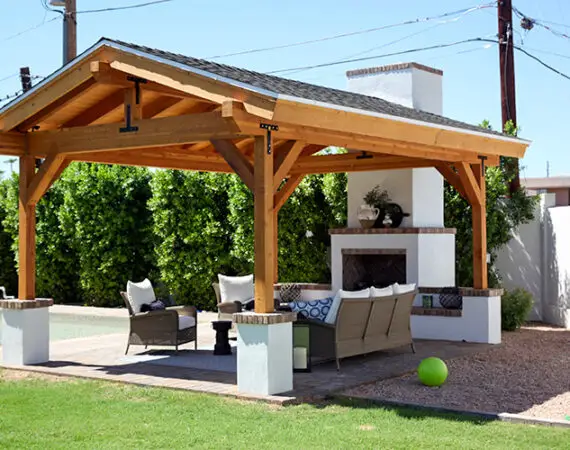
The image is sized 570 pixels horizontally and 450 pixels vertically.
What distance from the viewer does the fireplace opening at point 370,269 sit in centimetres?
1376

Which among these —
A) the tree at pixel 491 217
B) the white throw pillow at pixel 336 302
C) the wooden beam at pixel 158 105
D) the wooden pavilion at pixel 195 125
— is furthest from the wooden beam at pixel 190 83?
the tree at pixel 491 217

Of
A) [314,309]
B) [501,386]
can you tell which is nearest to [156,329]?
[314,309]

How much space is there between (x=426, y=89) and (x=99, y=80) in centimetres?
703

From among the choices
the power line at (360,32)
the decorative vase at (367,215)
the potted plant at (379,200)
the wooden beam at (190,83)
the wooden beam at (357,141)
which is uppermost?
the power line at (360,32)

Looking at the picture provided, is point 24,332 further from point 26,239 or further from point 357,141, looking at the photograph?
point 357,141

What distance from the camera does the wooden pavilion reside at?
8312 millimetres

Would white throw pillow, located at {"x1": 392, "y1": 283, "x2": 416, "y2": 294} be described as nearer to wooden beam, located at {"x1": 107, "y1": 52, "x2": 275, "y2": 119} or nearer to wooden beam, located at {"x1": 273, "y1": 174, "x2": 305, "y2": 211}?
wooden beam, located at {"x1": 273, "y1": 174, "x2": 305, "y2": 211}

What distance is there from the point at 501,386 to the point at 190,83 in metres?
4.39

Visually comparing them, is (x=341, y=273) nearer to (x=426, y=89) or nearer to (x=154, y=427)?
(x=426, y=89)

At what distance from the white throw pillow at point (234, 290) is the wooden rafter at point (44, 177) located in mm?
3942

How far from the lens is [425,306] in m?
12.9

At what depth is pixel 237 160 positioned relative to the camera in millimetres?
8539

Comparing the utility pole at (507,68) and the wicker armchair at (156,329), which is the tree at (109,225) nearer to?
the wicker armchair at (156,329)

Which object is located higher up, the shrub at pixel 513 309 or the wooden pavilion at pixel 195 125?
the wooden pavilion at pixel 195 125
